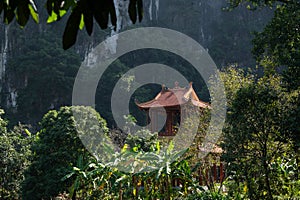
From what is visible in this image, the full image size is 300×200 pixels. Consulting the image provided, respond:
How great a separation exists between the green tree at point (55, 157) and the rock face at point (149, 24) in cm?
1414

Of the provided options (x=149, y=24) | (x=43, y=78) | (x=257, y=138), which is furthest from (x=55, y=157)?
(x=149, y=24)

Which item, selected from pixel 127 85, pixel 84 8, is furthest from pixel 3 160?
pixel 127 85

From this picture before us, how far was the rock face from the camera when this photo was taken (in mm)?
25000

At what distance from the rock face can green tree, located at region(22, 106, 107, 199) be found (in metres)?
14.1

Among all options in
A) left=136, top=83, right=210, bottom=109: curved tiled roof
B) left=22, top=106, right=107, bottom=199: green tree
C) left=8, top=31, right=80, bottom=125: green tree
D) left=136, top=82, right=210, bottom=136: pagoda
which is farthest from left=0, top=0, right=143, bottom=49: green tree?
left=8, top=31, right=80, bottom=125: green tree

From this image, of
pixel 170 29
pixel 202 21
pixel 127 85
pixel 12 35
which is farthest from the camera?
pixel 202 21

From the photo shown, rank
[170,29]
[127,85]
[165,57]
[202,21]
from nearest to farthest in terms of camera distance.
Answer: [127,85] < [165,57] < [170,29] < [202,21]

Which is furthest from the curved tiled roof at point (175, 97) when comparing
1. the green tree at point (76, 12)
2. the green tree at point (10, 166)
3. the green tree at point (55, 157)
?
the green tree at point (76, 12)

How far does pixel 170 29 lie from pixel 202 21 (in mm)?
4730

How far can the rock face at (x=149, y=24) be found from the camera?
25.0 meters

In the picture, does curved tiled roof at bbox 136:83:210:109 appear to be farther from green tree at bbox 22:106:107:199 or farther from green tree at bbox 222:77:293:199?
green tree at bbox 222:77:293:199

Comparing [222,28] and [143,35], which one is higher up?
[222,28]

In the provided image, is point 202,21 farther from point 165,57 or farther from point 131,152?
point 131,152

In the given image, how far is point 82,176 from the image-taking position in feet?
27.6
